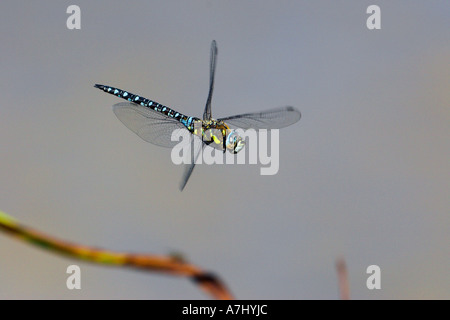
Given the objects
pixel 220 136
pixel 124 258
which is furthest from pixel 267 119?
pixel 124 258

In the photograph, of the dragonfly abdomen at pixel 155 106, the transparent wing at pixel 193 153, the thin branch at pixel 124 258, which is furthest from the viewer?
the dragonfly abdomen at pixel 155 106

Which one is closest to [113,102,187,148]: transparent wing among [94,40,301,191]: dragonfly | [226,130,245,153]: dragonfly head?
[94,40,301,191]: dragonfly

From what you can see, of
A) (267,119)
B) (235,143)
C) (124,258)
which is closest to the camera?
(124,258)

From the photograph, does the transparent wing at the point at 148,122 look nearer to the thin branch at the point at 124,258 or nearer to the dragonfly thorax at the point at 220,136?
the dragonfly thorax at the point at 220,136

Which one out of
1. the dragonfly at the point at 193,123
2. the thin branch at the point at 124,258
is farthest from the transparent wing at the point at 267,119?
the thin branch at the point at 124,258

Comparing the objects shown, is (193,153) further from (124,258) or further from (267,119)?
(124,258)

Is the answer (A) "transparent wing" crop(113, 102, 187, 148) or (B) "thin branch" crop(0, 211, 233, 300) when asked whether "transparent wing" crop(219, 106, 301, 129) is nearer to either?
(A) "transparent wing" crop(113, 102, 187, 148)
